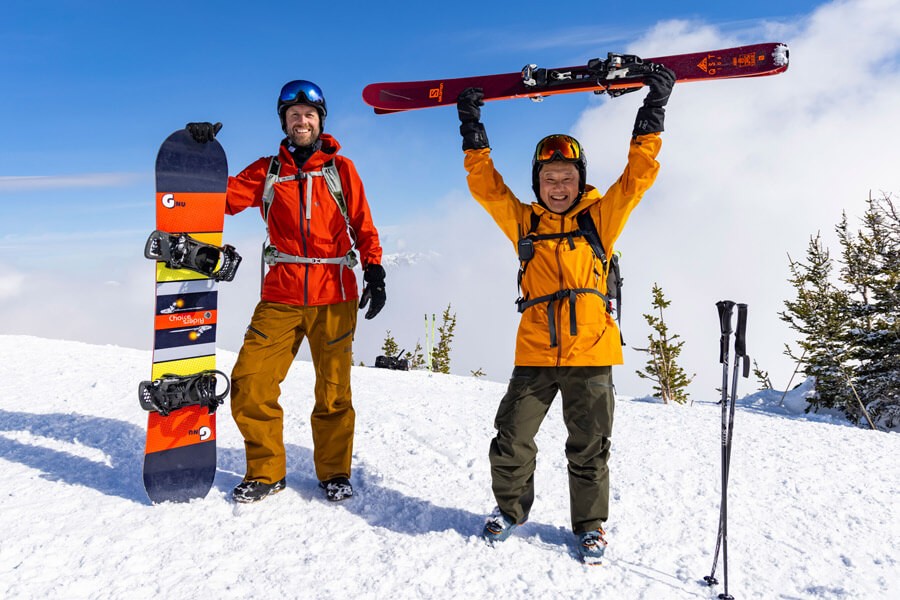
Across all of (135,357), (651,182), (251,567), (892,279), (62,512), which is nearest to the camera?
(251,567)

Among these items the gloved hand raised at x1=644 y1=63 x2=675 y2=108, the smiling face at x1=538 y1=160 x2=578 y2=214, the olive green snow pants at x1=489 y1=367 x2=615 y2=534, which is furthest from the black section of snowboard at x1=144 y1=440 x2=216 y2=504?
the gloved hand raised at x1=644 y1=63 x2=675 y2=108

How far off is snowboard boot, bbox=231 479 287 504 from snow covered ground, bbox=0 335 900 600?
0.07 m

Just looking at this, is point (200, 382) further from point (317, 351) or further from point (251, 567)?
point (251, 567)

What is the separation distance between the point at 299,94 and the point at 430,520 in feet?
10.7

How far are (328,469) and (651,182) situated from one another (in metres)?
3.08

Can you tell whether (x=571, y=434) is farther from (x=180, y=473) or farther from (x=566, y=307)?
(x=180, y=473)

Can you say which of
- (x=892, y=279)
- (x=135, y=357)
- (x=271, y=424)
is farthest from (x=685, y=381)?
(x=271, y=424)

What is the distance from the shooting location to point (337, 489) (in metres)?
4.16

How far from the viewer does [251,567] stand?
3.20 metres

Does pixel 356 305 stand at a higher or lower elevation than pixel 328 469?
higher

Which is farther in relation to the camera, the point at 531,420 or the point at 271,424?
the point at 271,424

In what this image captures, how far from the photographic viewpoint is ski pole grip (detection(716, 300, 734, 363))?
311 cm

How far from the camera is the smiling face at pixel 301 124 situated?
4.27 meters

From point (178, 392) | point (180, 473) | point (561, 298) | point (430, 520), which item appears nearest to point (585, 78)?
point (561, 298)
